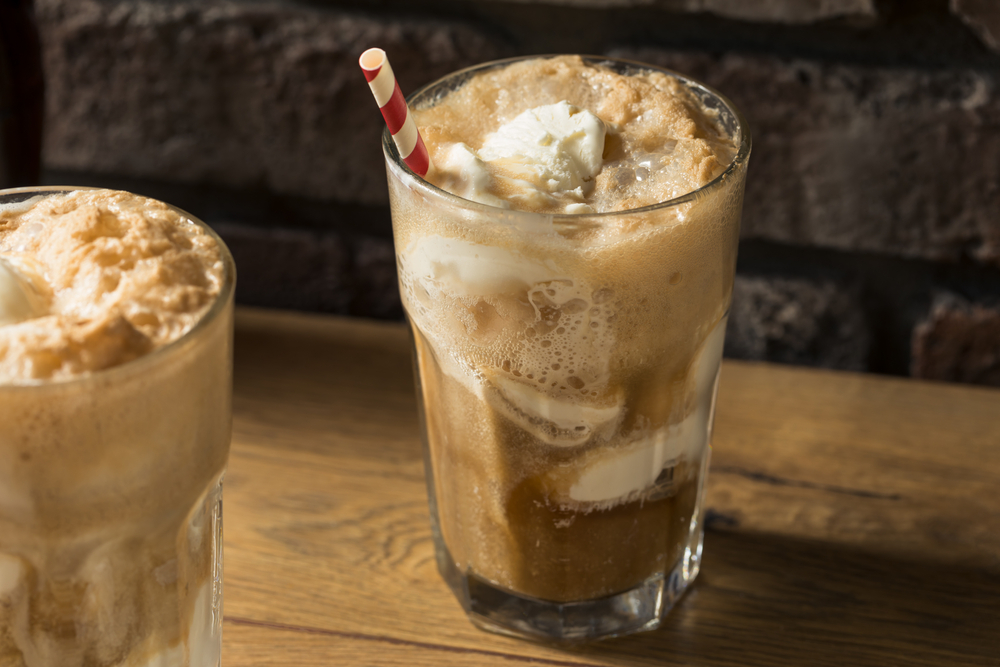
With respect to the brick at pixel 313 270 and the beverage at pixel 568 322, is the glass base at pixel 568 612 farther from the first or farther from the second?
the brick at pixel 313 270

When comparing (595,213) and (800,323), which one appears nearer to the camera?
(595,213)

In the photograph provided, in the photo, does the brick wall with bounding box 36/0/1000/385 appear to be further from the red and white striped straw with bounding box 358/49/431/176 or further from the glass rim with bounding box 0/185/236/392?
the glass rim with bounding box 0/185/236/392

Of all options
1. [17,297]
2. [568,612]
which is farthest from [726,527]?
[17,297]

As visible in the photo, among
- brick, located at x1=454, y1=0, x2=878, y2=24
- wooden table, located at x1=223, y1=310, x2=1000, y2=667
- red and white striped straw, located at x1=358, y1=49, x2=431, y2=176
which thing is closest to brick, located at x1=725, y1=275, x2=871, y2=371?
wooden table, located at x1=223, y1=310, x2=1000, y2=667

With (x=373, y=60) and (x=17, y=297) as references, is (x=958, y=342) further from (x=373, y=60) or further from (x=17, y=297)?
(x=17, y=297)

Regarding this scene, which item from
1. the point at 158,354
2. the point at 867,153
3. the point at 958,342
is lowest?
the point at 958,342

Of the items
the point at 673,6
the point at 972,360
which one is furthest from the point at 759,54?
the point at 972,360
